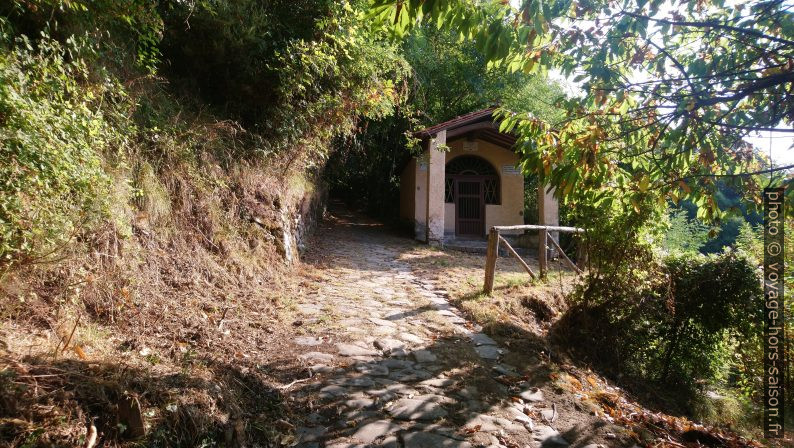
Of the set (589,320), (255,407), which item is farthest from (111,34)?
(589,320)

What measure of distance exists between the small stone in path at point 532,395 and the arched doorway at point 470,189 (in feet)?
38.0

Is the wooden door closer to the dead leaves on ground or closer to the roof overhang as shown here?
the roof overhang

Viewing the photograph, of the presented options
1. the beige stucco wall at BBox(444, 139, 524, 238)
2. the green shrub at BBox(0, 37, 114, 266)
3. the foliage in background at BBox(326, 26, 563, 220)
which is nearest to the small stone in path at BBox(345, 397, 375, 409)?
the green shrub at BBox(0, 37, 114, 266)

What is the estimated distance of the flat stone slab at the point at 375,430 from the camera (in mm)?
2689

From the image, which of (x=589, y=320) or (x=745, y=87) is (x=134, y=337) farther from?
(x=589, y=320)

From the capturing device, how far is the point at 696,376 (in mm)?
5637

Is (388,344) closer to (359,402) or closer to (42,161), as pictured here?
(359,402)

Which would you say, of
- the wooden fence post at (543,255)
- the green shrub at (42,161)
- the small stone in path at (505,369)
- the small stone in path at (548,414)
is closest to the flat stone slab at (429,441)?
the small stone in path at (548,414)

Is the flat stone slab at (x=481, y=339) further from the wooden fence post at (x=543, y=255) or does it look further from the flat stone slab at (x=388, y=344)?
the wooden fence post at (x=543, y=255)

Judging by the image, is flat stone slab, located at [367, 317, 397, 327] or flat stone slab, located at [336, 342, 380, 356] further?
flat stone slab, located at [367, 317, 397, 327]

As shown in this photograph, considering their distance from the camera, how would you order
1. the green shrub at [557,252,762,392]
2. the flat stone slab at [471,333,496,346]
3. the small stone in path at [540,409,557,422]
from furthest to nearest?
the green shrub at [557,252,762,392]
the flat stone slab at [471,333,496,346]
the small stone in path at [540,409,557,422]

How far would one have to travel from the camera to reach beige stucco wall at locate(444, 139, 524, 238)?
1493cm

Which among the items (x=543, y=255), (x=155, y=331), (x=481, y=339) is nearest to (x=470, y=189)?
(x=543, y=255)

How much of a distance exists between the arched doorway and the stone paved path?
30.6ft
